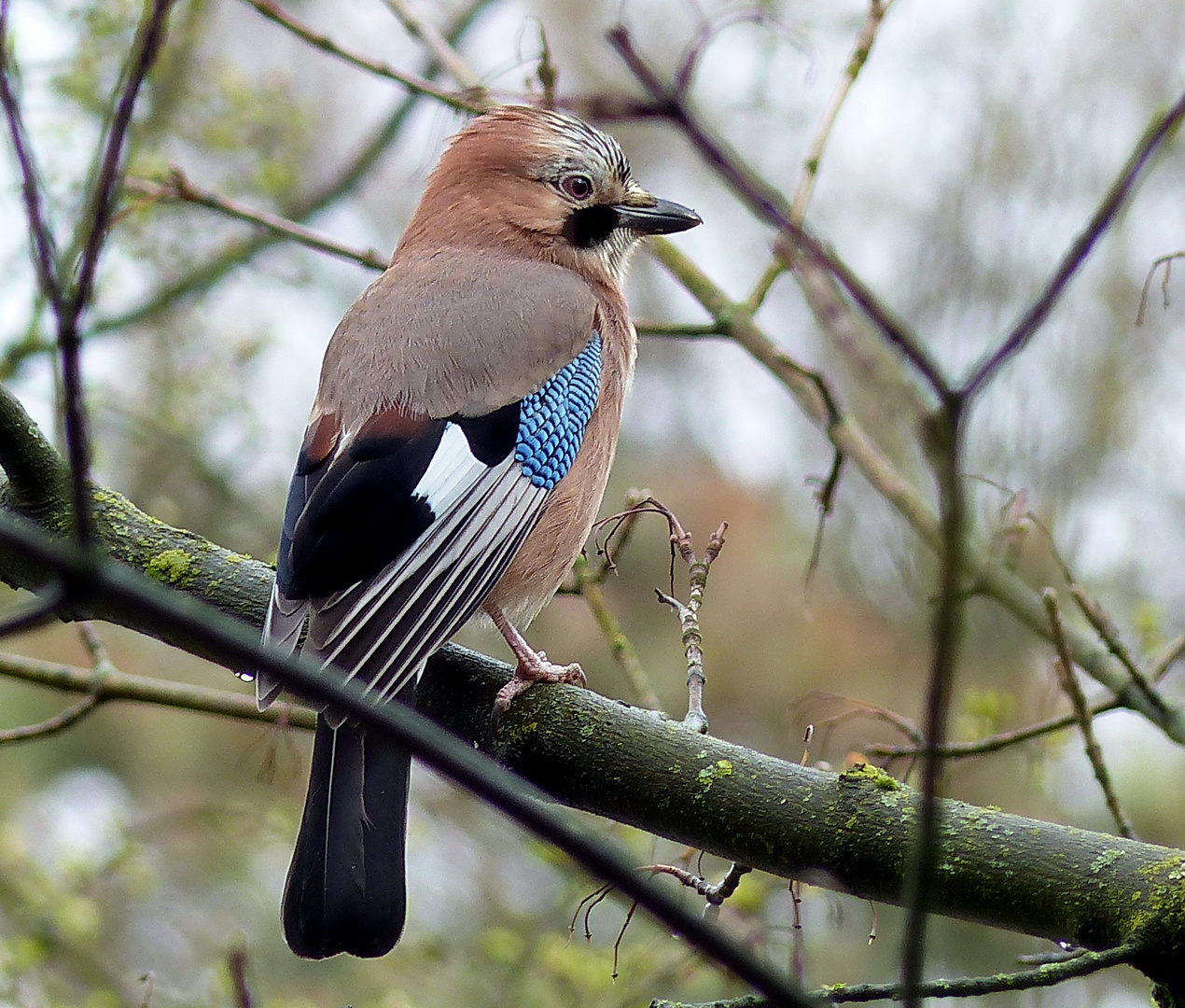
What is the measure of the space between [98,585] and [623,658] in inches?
108

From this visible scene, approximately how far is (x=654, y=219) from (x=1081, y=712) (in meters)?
2.08

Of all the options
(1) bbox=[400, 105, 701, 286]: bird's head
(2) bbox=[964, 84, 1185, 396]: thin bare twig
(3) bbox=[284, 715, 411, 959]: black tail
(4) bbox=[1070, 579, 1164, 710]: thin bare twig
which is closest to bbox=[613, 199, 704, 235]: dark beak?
(1) bbox=[400, 105, 701, 286]: bird's head

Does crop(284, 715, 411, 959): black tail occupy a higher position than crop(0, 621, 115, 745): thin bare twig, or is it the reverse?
crop(0, 621, 115, 745): thin bare twig

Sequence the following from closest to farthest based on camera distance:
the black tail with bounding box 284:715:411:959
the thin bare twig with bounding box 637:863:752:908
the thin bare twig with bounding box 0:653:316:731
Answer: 1. the thin bare twig with bounding box 637:863:752:908
2. the black tail with bounding box 284:715:411:959
3. the thin bare twig with bounding box 0:653:316:731

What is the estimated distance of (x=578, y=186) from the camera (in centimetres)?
446

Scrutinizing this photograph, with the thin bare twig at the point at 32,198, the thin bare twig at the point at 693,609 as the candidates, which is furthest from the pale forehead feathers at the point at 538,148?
the thin bare twig at the point at 32,198

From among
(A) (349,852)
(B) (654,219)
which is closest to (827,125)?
(B) (654,219)

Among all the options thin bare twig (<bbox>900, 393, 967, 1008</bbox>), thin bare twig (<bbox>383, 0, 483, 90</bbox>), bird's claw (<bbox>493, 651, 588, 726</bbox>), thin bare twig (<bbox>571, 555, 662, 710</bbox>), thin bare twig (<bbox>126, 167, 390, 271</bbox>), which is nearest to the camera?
thin bare twig (<bbox>900, 393, 967, 1008</bbox>)

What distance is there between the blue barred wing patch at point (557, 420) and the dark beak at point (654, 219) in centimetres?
65

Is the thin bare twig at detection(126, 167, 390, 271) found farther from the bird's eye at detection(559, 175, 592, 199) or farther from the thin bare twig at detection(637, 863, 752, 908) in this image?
the thin bare twig at detection(637, 863, 752, 908)

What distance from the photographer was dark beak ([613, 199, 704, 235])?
4406 millimetres

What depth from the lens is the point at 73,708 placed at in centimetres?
339

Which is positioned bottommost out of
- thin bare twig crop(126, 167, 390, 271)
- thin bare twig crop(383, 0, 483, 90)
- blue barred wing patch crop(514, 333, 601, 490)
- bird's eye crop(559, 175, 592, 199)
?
blue barred wing patch crop(514, 333, 601, 490)

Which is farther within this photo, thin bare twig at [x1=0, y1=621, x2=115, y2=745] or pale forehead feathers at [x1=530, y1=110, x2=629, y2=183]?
pale forehead feathers at [x1=530, y1=110, x2=629, y2=183]
